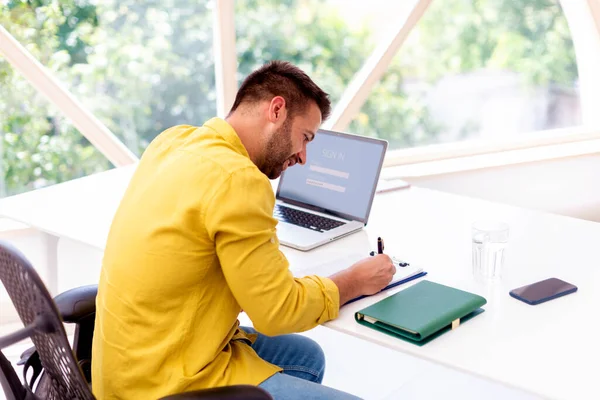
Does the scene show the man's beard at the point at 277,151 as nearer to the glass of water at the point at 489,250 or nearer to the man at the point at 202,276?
the man at the point at 202,276

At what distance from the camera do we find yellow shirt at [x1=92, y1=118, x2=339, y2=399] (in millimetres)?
1628

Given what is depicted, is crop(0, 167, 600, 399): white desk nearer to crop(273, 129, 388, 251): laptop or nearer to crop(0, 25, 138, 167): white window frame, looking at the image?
crop(273, 129, 388, 251): laptop

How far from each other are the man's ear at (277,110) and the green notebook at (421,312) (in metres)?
0.49

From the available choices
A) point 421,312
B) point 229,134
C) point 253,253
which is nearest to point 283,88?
point 229,134

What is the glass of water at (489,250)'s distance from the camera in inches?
82.3

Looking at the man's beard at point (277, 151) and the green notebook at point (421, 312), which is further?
the man's beard at point (277, 151)

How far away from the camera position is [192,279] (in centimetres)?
167

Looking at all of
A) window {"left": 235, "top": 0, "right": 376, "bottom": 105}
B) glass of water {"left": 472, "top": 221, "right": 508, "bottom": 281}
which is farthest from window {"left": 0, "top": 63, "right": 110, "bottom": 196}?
glass of water {"left": 472, "top": 221, "right": 508, "bottom": 281}

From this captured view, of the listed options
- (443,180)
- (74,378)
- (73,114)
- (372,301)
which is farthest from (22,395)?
(443,180)

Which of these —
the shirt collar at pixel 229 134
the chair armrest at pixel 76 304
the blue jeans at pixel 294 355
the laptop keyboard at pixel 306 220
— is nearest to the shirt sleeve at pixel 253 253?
the shirt collar at pixel 229 134

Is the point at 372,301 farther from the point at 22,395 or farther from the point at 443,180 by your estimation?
the point at 443,180

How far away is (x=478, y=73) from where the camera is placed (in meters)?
5.22

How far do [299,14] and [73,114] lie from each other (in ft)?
5.22

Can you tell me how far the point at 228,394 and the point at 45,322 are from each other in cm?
37
